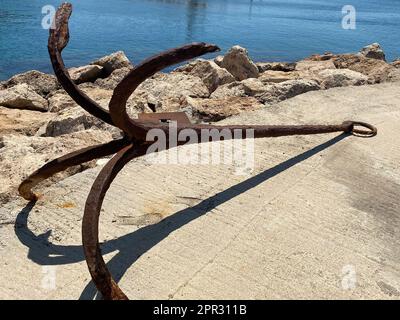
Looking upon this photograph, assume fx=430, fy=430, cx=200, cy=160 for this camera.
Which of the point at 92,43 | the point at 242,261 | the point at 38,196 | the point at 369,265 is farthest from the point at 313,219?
the point at 92,43

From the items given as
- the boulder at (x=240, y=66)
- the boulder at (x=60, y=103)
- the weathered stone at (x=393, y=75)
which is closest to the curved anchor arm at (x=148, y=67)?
the boulder at (x=60, y=103)

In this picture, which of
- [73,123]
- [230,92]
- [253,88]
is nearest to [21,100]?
[73,123]

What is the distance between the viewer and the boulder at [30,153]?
2.71 meters

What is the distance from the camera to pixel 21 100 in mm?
5801

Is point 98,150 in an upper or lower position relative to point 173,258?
upper

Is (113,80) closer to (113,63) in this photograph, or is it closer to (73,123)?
(113,63)

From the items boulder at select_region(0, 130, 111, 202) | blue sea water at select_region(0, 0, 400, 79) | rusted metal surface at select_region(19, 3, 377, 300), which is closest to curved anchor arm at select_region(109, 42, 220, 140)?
rusted metal surface at select_region(19, 3, 377, 300)

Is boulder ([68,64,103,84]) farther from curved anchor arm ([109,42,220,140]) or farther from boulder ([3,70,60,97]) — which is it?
curved anchor arm ([109,42,220,140])

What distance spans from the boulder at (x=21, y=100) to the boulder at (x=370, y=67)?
15.4ft

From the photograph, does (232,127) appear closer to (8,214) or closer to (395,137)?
(8,214)

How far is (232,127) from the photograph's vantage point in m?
2.61

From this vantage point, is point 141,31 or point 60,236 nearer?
point 60,236

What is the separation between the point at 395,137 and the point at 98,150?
9.06 feet

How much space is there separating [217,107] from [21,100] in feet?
9.59
